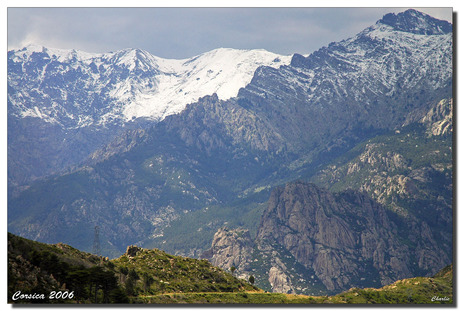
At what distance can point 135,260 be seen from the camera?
15425 centimetres

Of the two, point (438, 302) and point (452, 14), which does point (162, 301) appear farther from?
point (452, 14)

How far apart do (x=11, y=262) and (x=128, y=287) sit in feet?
67.0

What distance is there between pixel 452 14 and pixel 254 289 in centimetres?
6846
